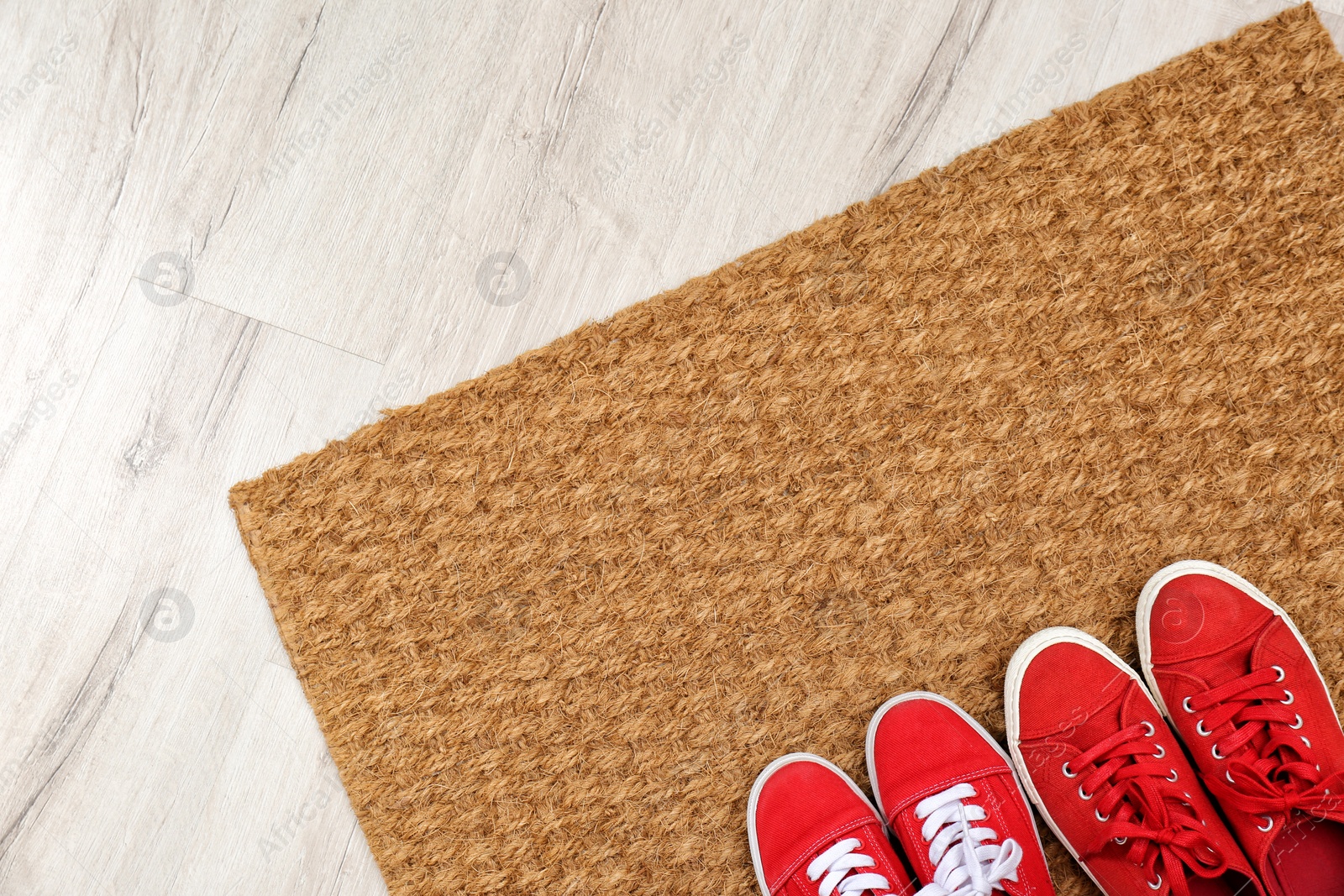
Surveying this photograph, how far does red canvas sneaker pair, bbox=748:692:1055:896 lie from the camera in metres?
0.70

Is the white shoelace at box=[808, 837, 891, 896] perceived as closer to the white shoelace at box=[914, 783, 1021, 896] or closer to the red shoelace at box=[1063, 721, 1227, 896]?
the white shoelace at box=[914, 783, 1021, 896]

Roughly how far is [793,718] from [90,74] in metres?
1.01

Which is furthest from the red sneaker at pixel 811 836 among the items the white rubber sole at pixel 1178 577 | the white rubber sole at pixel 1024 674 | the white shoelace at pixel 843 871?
the white rubber sole at pixel 1178 577

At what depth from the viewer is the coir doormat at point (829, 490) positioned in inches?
28.6

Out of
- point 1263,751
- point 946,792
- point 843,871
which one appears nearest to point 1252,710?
point 1263,751

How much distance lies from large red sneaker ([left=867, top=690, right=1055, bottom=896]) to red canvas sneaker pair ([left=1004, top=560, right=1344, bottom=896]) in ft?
0.10

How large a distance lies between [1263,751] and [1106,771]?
0.16 meters

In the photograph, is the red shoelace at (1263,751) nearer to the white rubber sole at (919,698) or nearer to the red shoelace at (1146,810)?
the red shoelace at (1146,810)

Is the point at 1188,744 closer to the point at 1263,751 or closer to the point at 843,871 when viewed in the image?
the point at 1263,751

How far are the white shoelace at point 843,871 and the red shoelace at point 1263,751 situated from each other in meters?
0.34

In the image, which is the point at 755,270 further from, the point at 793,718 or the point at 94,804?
the point at 94,804

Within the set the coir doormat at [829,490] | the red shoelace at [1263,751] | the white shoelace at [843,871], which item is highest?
the coir doormat at [829,490]

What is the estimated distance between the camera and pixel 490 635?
74 cm

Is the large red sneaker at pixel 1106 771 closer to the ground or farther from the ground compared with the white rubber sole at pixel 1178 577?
closer to the ground
